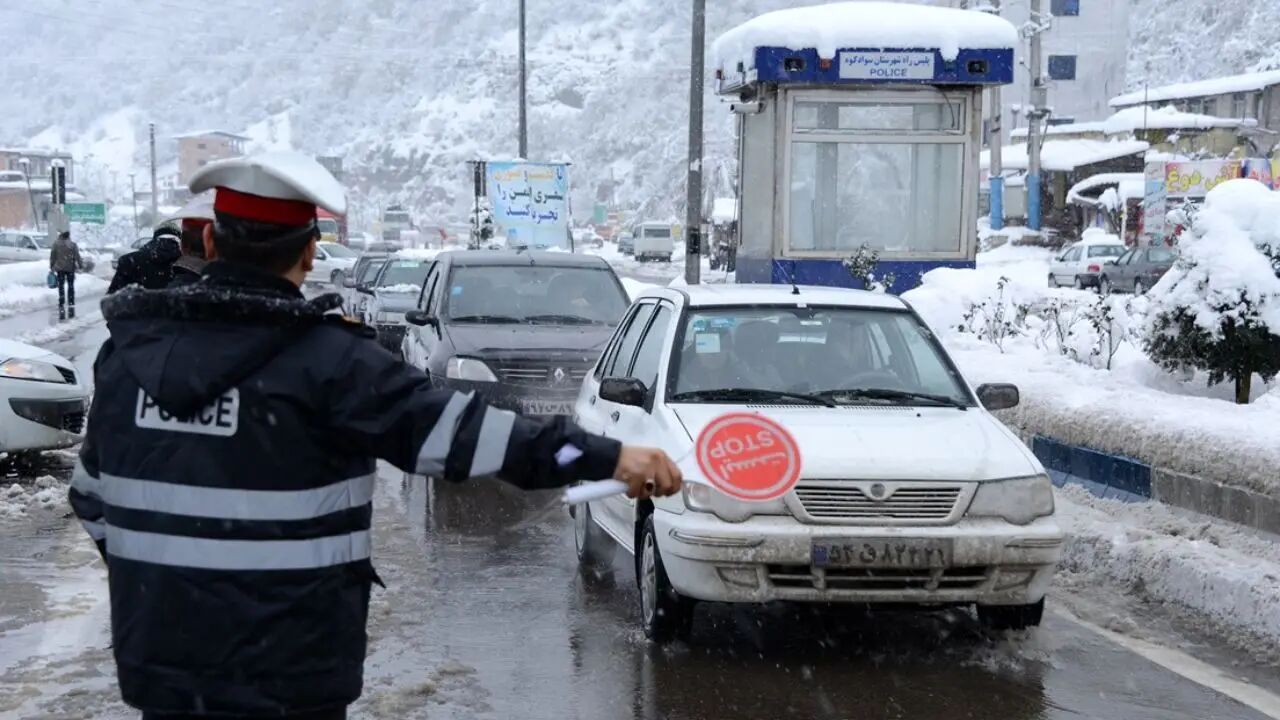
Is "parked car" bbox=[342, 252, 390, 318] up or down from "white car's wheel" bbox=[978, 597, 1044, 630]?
up

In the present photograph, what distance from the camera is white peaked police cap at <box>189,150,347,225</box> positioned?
290cm

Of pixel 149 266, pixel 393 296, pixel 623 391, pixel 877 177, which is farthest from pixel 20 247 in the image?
pixel 623 391

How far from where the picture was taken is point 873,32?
16.9 m

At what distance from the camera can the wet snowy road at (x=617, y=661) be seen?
576 cm

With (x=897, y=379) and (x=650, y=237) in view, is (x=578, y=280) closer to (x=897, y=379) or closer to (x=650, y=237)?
(x=897, y=379)

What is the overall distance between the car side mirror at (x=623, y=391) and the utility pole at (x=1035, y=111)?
147 feet

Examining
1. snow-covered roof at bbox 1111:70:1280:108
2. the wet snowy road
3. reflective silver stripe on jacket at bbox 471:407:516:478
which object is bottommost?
the wet snowy road

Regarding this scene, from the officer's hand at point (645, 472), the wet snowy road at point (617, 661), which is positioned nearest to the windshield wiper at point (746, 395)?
the wet snowy road at point (617, 661)

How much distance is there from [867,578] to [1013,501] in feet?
2.24

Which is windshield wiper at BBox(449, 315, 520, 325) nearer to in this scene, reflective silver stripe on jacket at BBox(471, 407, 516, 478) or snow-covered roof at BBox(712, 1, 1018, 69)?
snow-covered roof at BBox(712, 1, 1018, 69)

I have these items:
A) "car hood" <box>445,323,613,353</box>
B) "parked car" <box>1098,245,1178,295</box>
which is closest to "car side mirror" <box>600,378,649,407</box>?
"car hood" <box>445,323,613,353</box>

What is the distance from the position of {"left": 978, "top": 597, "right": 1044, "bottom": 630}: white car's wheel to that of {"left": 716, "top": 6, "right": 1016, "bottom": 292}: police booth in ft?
34.2

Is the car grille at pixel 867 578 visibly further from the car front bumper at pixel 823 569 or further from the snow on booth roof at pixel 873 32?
the snow on booth roof at pixel 873 32

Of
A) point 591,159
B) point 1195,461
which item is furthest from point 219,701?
point 591,159
